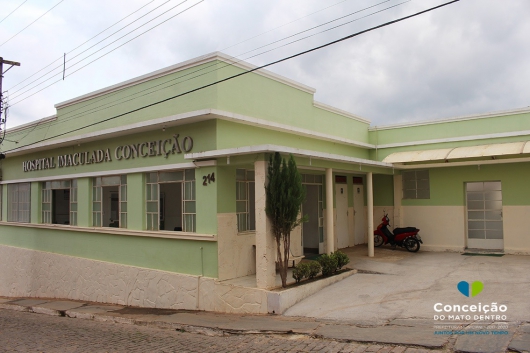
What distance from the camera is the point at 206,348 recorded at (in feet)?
22.6

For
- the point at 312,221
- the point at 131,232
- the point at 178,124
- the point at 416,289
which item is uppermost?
the point at 178,124

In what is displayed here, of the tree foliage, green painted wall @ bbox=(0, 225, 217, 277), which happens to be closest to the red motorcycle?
the tree foliage

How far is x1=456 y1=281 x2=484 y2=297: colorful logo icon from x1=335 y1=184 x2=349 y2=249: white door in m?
5.70

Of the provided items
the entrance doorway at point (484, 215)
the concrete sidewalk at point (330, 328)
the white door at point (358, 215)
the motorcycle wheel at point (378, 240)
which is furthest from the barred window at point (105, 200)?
the entrance doorway at point (484, 215)

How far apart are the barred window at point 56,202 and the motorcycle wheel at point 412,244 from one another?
37.9 ft

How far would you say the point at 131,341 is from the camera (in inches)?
306

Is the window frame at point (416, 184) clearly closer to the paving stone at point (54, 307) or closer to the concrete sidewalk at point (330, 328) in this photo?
the concrete sidewalk at point (330, 328)

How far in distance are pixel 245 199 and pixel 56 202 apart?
8.97m

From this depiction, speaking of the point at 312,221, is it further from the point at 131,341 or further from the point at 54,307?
the point at 54,307

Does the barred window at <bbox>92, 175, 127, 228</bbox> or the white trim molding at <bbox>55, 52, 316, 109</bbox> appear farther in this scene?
the barred window at <bbox>92, 175, 127, 228</bbox>

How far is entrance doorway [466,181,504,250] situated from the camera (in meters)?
14.0

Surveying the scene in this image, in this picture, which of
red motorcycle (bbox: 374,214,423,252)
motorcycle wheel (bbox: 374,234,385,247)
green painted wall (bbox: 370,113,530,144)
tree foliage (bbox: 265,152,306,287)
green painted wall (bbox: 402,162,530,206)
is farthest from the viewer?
motorcycle wheel (bbox: 374,234,385,247)

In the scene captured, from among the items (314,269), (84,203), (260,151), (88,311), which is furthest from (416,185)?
(84,203)

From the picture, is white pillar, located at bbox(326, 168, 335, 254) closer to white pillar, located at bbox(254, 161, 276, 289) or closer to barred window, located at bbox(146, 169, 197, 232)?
white pillar, located at bbox(254, 161, 276, 289)
